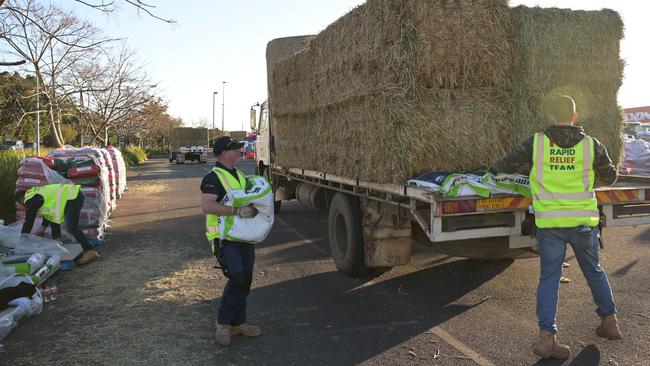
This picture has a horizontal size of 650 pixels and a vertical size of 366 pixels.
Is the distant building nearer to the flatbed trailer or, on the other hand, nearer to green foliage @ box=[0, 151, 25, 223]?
the flatbed trailer

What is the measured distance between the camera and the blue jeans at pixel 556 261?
382 centimetres

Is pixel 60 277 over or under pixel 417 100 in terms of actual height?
under

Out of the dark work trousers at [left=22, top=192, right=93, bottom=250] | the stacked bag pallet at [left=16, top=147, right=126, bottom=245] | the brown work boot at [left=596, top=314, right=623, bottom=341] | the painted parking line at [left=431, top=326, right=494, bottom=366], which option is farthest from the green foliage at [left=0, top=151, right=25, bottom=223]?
the brown work boot at [left=596, top=314, right=623, bottom=341]

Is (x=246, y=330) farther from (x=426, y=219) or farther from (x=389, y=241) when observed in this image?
(x=389, y=241)

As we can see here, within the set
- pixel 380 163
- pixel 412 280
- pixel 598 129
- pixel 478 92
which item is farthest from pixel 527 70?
pixel 412 280

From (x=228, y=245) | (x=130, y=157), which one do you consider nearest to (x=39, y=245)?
(x=228, y=245)

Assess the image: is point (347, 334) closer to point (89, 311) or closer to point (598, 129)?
point (89, 311)

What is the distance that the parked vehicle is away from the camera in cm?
442

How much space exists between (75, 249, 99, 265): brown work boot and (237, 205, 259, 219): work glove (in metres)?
3.96

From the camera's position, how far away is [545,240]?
155 inches

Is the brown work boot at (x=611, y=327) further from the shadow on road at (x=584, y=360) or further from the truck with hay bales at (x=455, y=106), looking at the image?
the truck with hay bales at (x=455, y=106)

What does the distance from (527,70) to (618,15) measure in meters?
1.33

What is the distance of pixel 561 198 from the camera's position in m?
3.85

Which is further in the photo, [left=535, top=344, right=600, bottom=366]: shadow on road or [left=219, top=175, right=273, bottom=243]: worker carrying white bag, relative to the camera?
[left=219, top=175, right=273, bottom=243]: worker carrying white bag
